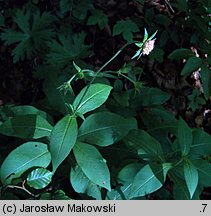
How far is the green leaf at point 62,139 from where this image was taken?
4.56ft

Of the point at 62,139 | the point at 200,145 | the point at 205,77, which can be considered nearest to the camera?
the point at 62,139

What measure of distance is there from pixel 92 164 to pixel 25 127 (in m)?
0.29

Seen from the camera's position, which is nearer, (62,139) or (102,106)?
(62,139)

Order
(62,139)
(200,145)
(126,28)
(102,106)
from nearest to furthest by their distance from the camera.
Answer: (62,139)
(200,145)
(102,106)
(126,28)

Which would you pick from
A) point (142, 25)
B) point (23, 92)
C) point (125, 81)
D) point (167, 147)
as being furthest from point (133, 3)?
point (167, 147)

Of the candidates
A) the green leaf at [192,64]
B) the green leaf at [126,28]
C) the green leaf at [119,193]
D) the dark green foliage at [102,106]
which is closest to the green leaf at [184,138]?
the dark green foliage at [102,106]

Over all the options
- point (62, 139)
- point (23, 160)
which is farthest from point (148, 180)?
point (23, 160)

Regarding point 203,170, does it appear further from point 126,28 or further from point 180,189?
point 126,28

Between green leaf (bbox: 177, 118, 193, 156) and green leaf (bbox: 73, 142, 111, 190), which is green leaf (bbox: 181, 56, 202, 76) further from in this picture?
green leaf (bbox: 73, 142, 111, 190)

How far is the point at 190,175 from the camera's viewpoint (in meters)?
1.46

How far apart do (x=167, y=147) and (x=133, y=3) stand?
122cm

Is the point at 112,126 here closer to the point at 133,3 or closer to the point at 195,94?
the point at 195,94

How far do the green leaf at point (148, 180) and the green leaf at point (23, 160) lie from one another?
0.33m

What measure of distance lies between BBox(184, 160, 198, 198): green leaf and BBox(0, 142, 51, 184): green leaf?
1.63ft
